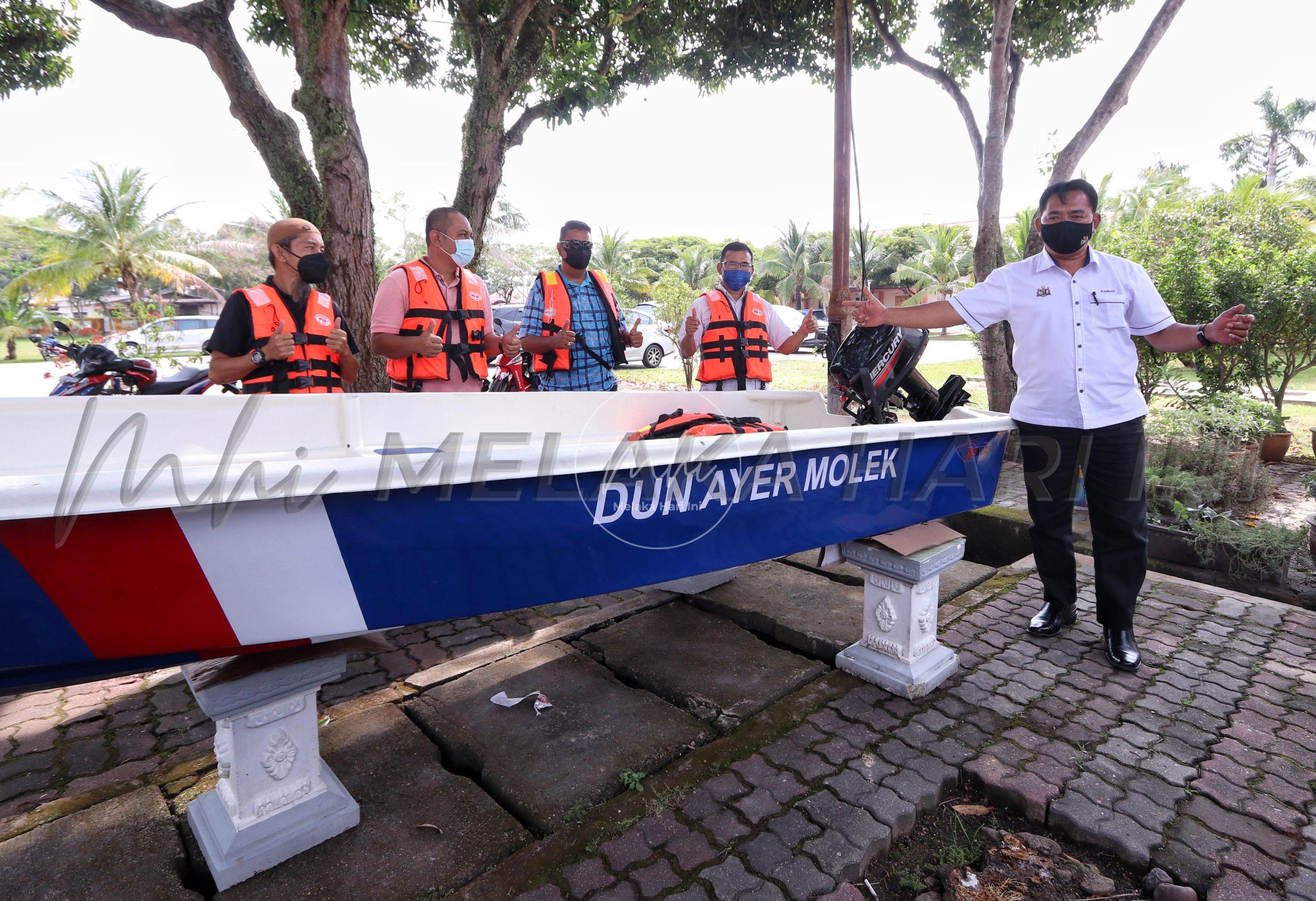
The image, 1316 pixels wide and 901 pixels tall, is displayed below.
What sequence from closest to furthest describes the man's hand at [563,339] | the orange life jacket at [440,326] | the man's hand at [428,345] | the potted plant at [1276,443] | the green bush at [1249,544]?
the man's hand at [428,345] < the orange life jacket at [440,326] < the man's hand at [563,339] < the green bush at [1249,544] < the potted plant at [1276,443]

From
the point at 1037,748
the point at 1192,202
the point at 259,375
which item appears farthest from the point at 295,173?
the point at 1192,202

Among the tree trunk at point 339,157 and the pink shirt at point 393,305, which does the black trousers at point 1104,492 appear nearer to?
the pink shirt at point 393,305

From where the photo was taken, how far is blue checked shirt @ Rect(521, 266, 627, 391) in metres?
3.48

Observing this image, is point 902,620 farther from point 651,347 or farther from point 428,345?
point 651,347

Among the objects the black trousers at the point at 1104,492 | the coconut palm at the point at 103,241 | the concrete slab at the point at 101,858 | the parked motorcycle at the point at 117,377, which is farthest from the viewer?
the coconut palm at the point at 103,241

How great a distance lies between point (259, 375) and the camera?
104 inches

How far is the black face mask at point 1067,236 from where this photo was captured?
256cm

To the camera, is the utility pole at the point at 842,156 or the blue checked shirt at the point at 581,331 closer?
the blue checked shirt at the point at 581,331

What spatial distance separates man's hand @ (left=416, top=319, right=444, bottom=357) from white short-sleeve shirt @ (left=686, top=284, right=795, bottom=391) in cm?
139

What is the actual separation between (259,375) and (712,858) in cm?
235

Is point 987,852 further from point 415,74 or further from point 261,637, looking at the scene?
point 415,74

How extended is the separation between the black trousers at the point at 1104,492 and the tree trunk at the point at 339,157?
403 centimetres

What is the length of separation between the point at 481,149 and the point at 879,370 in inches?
179

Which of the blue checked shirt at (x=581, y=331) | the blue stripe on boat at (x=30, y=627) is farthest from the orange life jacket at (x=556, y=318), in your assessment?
the blue stripe on boat at (x=30, y=627)
